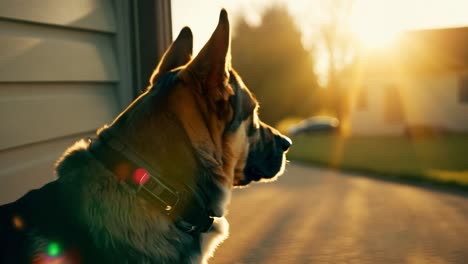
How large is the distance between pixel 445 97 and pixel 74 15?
94.5ft

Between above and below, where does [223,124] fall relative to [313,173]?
above

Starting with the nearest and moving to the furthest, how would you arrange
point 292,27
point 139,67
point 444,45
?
point 139,67
point 444,45
point 292,27

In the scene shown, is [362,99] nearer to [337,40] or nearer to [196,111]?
[337,40]

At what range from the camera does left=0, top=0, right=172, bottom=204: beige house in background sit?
339 centimetres

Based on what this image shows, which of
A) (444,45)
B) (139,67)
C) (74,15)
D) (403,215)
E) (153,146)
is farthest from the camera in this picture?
(444,45)

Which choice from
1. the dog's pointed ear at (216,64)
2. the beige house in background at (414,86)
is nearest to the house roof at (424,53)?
the beige house in background at (414,86)

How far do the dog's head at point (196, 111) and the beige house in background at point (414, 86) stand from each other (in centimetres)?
2867

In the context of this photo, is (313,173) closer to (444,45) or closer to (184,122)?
(184,122)

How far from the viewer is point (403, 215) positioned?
25.6 ft

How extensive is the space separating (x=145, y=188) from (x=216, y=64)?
68 cm

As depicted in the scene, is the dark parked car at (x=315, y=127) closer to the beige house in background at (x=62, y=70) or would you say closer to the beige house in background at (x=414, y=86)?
the beige house in background at (x=414, y=86)

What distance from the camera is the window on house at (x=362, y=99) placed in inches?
1335

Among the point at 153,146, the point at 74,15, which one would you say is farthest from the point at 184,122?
the point at 74,15

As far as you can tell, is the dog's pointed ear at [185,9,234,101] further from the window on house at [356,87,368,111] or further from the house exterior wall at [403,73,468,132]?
the window on house at [356,87,368,111]
